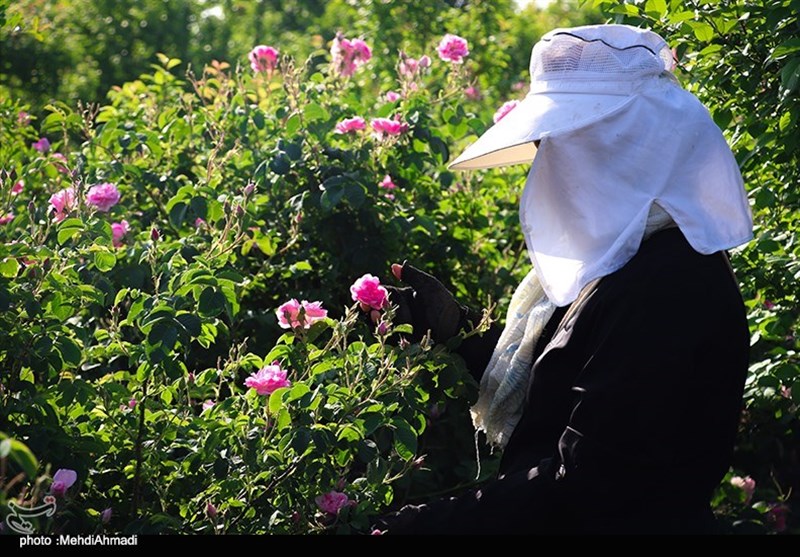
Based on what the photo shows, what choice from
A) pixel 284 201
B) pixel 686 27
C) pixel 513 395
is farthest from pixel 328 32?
pixel 513 395

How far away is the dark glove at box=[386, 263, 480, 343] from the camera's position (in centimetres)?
261

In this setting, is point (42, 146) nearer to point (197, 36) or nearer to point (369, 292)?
point (369, 292)

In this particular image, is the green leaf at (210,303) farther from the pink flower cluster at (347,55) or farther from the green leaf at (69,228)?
the pink flower cluster at (347,55)

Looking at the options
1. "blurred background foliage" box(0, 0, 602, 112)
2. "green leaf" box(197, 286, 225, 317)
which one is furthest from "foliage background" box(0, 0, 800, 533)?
"blurred background foliage" box(0, 0, 602, 112)

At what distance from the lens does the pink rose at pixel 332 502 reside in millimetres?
2449

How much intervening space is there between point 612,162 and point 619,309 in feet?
0.98

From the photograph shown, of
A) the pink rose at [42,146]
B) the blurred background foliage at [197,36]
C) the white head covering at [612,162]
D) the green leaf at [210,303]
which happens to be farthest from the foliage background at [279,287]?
the blurred background foliage at [197,36]


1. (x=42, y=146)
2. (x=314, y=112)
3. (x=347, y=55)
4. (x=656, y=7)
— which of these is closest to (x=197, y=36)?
(x=42, y=146)

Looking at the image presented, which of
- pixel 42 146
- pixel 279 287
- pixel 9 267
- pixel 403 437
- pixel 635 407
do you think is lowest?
pixel 279 287

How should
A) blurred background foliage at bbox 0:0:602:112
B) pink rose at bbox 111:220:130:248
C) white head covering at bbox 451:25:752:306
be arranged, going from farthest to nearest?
blurred background foliage at bbox 0:0:602:112 < pink rose at bbox 111:220:130:248 < white head covering at bbox 451:25:752:306

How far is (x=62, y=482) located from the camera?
2268 millimetres

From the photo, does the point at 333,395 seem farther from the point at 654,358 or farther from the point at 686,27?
the point at 686,27

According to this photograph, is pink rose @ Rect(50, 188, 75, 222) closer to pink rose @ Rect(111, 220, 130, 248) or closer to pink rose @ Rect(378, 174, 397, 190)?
pink rose @ Rect(111, 220, 130, 248)

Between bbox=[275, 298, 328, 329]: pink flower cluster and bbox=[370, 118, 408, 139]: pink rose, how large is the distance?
3.56 ft
